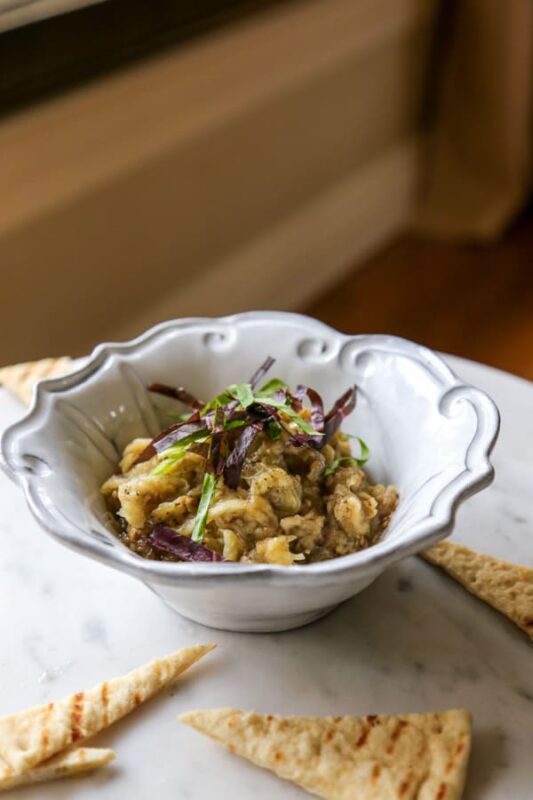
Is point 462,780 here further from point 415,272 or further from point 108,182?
point 415,272

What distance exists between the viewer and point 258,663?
0.99 m

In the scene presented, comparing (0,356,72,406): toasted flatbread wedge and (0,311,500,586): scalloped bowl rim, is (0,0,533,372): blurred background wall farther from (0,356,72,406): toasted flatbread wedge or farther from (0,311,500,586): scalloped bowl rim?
(0,311,500,586): scalloped bowl rim

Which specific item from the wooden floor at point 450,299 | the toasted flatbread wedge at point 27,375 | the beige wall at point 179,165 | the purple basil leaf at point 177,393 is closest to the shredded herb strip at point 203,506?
the purple basil leaf at point 177,393

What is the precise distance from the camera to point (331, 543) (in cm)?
103

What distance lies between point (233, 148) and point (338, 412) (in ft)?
6.26

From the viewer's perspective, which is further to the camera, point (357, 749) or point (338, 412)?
point (338, 412)

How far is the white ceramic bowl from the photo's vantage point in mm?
880

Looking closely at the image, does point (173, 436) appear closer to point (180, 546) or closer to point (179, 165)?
point (180, 546)

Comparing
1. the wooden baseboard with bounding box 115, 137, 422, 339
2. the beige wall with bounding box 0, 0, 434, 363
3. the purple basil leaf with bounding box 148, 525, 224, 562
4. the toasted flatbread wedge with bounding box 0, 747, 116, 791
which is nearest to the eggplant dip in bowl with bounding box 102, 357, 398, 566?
the purple basil leaf with bounding box 148, 525, 224, 562

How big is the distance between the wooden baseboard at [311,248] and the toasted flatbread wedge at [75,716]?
1.86m

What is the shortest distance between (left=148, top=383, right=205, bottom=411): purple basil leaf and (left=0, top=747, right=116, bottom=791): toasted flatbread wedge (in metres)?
0.50

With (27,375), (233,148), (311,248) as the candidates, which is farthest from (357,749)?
(311,248)

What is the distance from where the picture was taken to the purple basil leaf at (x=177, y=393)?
1.25m

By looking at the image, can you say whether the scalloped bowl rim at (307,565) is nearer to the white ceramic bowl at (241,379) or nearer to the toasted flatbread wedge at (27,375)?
the white ceramic bowl at (241,379)
